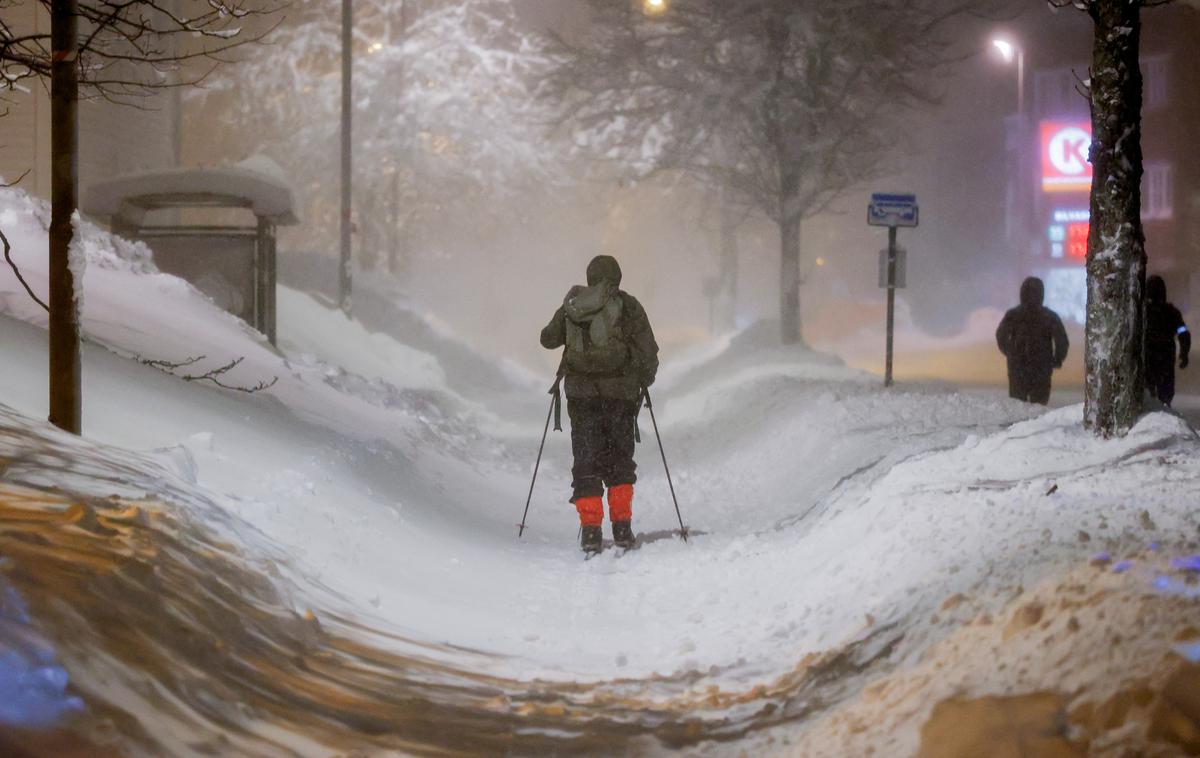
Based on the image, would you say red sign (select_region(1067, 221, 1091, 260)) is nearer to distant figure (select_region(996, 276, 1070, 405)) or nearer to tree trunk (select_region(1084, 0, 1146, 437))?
distant figure (select_region(996, 276, 1070, 405))

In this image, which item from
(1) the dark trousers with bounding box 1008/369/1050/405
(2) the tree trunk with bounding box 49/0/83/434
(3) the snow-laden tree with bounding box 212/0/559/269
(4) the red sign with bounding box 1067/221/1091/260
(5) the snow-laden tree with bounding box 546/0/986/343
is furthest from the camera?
(4) the red sign with bounding box 1067/221/1091/260

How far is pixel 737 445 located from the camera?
53.2 ft

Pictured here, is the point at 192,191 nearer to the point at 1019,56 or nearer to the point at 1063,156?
the point at 1019,56

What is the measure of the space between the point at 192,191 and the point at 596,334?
922cm

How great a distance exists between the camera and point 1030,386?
13.8 metres

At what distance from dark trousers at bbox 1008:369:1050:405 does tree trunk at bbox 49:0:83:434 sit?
32.5ft

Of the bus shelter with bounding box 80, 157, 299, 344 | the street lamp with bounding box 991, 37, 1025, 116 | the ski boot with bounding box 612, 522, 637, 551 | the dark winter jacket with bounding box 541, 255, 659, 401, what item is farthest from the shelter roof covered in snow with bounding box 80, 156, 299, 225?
the street lamp with bounding box 991, 37, 1025, 116

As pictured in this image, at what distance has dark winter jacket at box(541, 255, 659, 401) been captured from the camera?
9031mm

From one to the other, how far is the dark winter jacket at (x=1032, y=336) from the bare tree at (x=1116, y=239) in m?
4.46

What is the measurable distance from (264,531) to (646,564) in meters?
2.65

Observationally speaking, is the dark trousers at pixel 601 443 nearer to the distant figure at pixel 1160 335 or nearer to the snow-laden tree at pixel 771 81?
the distant figure at pixel 1160 335

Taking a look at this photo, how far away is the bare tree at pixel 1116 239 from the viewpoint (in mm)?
8648

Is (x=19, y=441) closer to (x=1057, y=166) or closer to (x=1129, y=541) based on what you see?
(x=1129, y=541)

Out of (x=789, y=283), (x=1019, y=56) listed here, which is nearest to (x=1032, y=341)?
(x=789, y=283)
